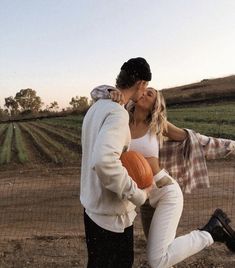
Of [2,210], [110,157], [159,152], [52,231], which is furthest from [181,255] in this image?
[2,210]

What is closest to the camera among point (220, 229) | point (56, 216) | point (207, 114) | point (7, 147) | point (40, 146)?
point (220, 229)

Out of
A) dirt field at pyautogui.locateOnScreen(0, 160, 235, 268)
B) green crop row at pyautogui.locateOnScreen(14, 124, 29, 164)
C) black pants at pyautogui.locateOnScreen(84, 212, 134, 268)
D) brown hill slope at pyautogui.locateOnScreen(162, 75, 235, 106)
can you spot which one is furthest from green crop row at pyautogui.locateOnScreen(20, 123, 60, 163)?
black pants at pyautogui.locateOnScreen(84, 212, 134, 268)

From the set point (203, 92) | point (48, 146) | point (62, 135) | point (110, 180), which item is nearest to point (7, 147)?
point (48, 146)

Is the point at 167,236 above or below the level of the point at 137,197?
below

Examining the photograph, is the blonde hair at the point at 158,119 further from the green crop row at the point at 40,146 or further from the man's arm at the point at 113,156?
the green crop row at the point at 40,146

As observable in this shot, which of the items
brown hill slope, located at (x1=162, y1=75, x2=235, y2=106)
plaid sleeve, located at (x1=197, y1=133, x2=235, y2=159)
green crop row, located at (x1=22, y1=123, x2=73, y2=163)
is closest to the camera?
plaid sleeve, located at (x1=197, y1=133, x2=235, y2=159)

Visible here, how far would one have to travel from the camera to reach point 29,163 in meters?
14.3

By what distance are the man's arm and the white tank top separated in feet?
2.23

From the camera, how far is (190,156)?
3.93m

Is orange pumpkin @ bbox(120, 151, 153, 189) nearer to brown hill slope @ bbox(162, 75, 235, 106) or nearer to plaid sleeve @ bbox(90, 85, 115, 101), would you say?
plaid sleeve @ bbox(90, 85, 115, 101)

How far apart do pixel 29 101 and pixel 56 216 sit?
968 cm

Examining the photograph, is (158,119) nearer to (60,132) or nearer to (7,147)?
(7,147)

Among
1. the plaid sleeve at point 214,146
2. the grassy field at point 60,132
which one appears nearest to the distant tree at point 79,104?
the grassy field at point 60,132

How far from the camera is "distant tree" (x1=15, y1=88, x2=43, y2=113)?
17547mm
